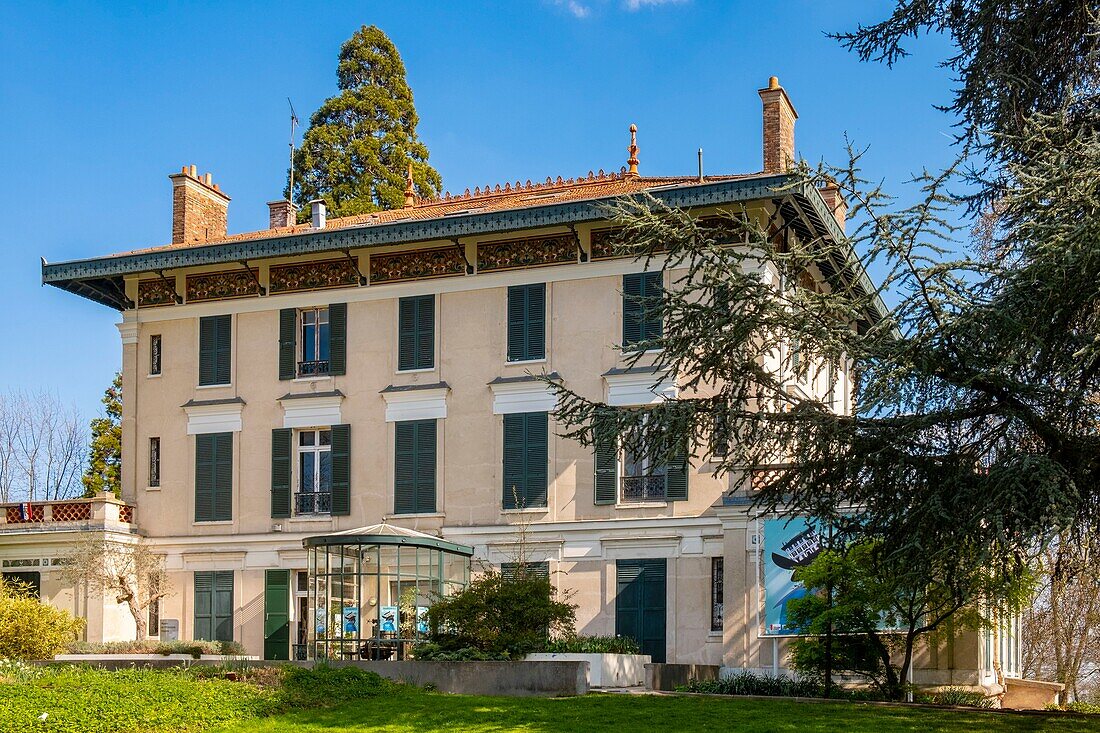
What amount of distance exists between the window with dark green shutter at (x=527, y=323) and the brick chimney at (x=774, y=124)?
500cm

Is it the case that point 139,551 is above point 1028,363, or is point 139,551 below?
below

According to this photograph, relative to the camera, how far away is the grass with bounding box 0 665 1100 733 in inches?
571

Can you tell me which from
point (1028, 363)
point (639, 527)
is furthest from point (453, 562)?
point (1028, 363)

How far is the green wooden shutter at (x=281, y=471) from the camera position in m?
28.8

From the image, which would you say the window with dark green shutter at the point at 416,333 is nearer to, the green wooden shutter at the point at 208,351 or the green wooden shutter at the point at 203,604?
the green wooden shutter at the point at 208,351

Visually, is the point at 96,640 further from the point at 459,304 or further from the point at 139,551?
the point at 459,304

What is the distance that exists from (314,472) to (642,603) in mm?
7598


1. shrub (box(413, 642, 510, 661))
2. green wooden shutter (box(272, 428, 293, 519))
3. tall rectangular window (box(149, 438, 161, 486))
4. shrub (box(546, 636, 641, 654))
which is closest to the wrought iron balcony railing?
green wooden shutter (box(272, 428, 293, 519))

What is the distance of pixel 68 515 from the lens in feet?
96.5

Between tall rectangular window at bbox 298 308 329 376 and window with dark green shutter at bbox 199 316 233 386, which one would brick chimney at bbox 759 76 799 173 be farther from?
window with dark green shutter at bbox 199 316 233 386


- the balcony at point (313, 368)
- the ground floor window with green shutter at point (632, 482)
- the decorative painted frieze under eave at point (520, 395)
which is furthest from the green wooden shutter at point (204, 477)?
the ground floor window with green shutter at point (632, 482)

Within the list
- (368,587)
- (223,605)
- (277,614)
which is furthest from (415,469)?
(223,605)

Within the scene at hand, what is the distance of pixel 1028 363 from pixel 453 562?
15.6m

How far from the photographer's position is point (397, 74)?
4172 cm
